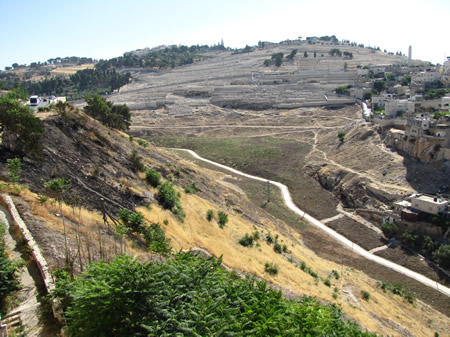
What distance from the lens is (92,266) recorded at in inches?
317

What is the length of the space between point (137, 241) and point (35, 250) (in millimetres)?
3978

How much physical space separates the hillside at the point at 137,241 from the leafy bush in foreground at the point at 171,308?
3.34 m

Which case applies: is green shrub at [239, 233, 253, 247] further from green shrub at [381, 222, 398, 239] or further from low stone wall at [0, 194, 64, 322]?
green shrub at [381, 222, 398, 239]

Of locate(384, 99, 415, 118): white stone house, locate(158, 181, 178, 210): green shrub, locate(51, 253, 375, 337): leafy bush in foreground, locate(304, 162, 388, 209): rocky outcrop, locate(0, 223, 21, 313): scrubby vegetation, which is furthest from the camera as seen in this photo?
locate(384, 99, 415, 118): white stone house

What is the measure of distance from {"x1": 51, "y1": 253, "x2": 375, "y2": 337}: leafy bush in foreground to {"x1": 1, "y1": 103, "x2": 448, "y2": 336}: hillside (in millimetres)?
3343

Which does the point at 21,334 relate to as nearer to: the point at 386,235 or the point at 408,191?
the point at 386,235

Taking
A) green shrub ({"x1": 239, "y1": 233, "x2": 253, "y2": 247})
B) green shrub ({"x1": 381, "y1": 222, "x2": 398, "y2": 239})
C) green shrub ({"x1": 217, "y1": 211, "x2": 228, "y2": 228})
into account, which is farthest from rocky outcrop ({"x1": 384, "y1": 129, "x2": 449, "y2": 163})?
green shrub ({"x1": 217, "y1": 211, "x2": 228, "y2": 228})

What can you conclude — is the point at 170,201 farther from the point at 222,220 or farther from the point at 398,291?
the point at 398,291

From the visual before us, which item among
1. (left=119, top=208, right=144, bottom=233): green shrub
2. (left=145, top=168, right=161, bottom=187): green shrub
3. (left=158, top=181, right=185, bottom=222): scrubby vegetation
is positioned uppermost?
(left=119, top=208, right=144, bottom=233): green shrub

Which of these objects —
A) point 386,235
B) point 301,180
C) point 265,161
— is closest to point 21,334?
point 386,235

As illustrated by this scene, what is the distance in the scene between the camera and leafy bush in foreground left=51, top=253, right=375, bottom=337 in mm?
6988

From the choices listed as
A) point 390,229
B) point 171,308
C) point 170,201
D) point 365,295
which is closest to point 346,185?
point 390,229

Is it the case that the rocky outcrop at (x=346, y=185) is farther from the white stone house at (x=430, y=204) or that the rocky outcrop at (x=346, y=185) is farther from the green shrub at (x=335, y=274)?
the green shrub at (x=335, y=274)

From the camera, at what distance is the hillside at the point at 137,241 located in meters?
12.2
